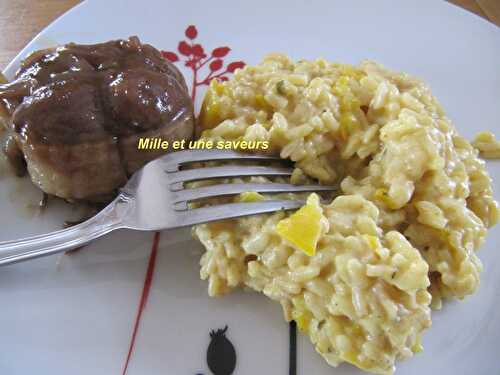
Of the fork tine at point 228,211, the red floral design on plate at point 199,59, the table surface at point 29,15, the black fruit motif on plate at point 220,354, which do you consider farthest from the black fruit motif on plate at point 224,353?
the table surface at point 29,15

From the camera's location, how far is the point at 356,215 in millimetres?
1453

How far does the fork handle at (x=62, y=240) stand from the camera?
1.52 metres

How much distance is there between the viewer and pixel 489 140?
1.93 m

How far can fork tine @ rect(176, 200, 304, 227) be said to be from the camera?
1518mm

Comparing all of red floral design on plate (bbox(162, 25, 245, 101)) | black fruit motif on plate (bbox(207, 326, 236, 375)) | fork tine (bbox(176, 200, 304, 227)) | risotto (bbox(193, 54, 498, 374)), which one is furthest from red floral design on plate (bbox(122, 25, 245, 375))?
black fruit motif on plate (bbox(207, 326, 236, 375))

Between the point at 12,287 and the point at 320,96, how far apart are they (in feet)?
3.98

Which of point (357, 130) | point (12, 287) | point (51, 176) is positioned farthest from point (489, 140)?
point (12, 287)

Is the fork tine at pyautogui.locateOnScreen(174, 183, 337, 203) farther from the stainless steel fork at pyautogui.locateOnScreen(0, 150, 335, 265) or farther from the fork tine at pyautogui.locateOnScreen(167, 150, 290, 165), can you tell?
the fork tine at pyautogui.locateOnScreen(167, 150, 290, 165)

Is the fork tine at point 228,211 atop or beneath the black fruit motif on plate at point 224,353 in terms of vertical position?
atop

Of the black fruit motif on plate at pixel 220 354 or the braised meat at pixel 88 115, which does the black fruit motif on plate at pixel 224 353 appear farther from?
the braised meat at pixel 88 115

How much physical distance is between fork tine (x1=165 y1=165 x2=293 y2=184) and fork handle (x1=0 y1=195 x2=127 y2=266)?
21 cm

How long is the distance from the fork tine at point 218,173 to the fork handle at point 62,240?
215 mm

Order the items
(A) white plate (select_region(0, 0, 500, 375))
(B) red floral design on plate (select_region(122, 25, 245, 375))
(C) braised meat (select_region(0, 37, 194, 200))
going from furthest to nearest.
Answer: (B) red floral design on plate (select_region(122, 25, 245, 375)), (C) braised meat (select_region(0, 37, 194, 200)), (A) white plate (select_region(0, 0, 500, 375))

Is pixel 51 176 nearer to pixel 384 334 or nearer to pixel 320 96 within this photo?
pixel 320 96
